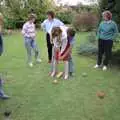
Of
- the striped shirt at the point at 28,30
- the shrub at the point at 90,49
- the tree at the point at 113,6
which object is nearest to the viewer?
the tree at the point at 113,6

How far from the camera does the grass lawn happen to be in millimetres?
7496

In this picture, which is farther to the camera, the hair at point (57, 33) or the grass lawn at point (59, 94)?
the hair at point (57, 33)

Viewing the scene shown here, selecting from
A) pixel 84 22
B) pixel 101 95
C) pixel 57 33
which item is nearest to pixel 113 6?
pixel 57 33

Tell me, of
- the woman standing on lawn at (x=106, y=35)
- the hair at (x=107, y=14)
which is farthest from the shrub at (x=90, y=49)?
the hair at (x=107, y=14)

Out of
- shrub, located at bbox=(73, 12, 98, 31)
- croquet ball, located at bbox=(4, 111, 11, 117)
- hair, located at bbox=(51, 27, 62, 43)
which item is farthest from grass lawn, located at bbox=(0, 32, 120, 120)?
shrub, located at bbox=(73, 12, 98, 31)

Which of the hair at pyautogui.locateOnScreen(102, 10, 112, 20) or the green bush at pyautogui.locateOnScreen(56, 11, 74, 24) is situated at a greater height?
the hair at pyautogui.locateOnScreen(102, 10, 112, 20)

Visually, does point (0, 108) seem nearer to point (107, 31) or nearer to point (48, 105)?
point (48, 105)

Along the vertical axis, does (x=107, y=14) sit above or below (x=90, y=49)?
above

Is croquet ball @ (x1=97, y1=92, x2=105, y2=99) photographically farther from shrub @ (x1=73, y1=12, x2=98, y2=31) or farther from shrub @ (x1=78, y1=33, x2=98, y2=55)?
shrub @ (x1=73, y1=12, x2=98, y2=31)

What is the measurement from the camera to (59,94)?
9070 mm

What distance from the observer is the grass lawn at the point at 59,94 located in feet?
24.6

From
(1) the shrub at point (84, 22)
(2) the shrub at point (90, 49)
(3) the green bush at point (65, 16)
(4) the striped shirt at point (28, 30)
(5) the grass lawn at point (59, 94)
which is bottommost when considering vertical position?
(3) the green bush at point (65, 16)

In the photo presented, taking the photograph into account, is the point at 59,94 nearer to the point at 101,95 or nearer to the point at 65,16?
the point at 101,95

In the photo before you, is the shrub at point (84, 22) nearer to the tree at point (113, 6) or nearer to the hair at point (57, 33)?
the tree at point (113, 6)
